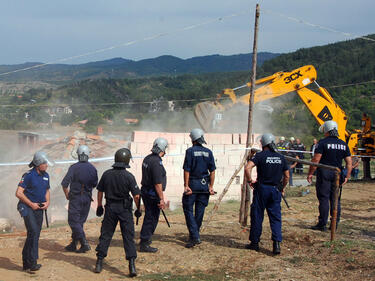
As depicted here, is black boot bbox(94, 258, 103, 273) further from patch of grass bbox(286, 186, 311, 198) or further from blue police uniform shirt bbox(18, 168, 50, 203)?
patch of grass bbox(286, 186, 311, 198)

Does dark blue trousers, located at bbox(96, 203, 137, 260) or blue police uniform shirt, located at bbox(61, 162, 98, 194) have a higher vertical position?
blue police uniform shirt, located at bbox(61, 162, 98, 194)

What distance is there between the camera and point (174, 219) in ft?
33.4

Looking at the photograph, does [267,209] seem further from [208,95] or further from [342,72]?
[342,72]

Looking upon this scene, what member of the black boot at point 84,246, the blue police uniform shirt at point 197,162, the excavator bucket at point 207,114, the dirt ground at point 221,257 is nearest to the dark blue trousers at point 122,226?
the dirt ground at point 221,257

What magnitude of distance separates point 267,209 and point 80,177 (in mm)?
2929

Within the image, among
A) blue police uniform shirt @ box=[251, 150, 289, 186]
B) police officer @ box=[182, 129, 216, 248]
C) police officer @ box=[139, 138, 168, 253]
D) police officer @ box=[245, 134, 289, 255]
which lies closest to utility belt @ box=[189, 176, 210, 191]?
police officer @ box=[182, 129, 216, 248]

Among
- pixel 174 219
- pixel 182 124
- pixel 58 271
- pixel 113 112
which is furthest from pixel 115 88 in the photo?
pixel 58 271

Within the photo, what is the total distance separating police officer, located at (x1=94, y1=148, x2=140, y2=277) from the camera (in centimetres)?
633

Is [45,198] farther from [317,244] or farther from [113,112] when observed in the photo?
[113,112]

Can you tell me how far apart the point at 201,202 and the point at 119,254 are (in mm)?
1510

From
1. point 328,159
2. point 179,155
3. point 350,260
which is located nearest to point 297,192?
point 179,155

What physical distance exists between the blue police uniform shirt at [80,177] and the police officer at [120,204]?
1.08 meters

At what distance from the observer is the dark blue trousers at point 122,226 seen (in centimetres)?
634

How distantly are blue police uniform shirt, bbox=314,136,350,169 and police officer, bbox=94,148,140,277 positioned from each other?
11.5ft
